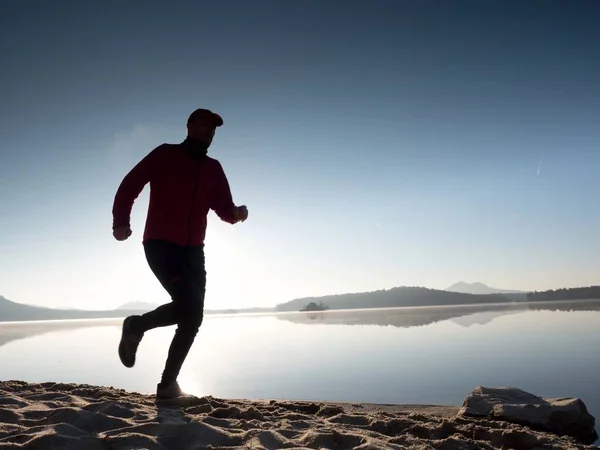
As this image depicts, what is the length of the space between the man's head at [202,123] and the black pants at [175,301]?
107 cm

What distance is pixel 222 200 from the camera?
4.29 m

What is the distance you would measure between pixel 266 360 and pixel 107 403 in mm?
5468

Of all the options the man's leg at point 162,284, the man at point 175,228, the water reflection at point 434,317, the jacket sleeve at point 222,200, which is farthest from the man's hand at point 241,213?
the water reflection at point 434,317

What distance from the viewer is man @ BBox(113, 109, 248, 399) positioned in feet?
11.9

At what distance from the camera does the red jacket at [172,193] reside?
12.2 feet

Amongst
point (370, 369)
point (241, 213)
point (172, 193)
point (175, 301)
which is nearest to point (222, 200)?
point (241, 213)

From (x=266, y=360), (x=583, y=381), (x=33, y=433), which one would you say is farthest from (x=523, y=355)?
(x=33, y=433)

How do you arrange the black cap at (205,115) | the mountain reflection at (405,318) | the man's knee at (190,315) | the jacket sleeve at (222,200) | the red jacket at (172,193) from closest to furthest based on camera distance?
the man's knee at (190,315) < the red jacket at (172,193) < the black cap at (205,115) < the jacket sleeve at (222,200) < the mountain reflection at (405,318)

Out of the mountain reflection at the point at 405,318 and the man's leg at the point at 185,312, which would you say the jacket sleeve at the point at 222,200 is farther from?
the mountain reflection at the point at 405,318

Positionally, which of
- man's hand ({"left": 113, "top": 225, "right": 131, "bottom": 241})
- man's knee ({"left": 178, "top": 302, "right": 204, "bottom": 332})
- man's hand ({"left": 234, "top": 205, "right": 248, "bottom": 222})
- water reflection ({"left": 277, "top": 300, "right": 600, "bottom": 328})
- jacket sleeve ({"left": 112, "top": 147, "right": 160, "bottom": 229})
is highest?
jacket sleeve ({"left": 112, "top": 147, "right": 160, "bottom": 229})

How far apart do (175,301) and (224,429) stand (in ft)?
4.11

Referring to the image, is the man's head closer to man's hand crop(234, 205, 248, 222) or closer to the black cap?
the black cap

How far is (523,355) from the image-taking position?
744 cm

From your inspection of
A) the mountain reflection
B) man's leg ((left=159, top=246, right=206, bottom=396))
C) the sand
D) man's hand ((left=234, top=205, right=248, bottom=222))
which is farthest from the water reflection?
man's leg ((left=159, top=246, right=206, bottom=396))
